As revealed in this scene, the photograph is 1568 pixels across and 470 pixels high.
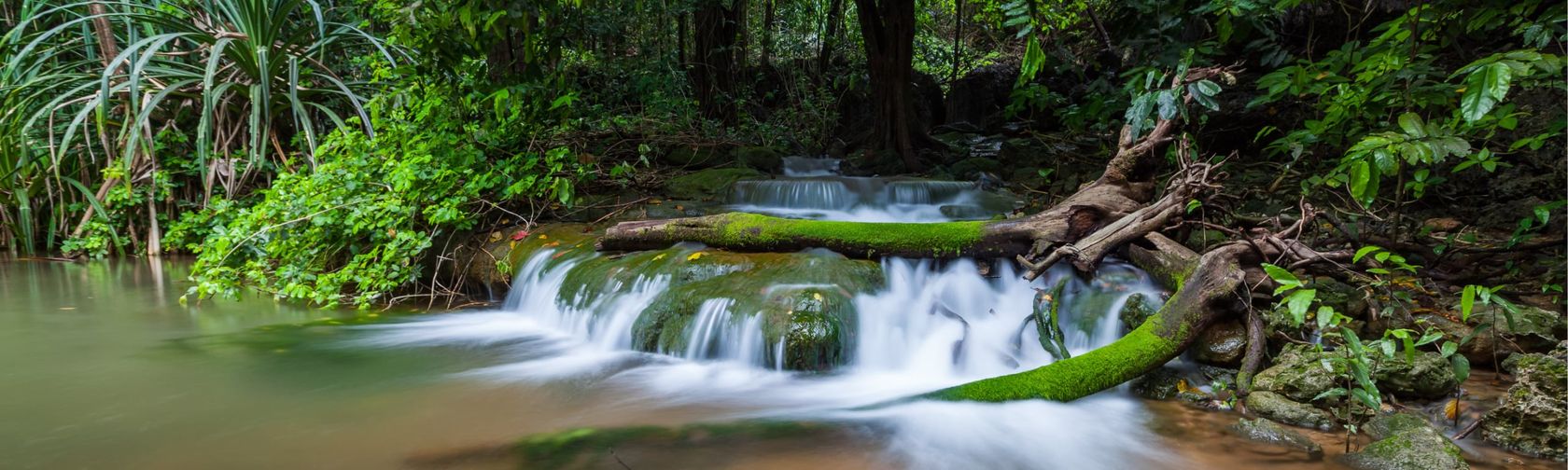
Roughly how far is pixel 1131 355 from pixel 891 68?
20.9 feet

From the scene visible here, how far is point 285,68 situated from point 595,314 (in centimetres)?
511

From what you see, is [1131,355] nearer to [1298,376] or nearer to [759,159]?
[1298,376]

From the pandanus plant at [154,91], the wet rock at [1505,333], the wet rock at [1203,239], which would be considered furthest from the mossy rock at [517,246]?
the wet rock at [1505,333]

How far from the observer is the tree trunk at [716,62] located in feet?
36.1

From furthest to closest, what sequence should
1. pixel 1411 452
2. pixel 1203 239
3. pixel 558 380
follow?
1. pixel 1203 239
2. pixel 558 380
3. pixel 1411 452

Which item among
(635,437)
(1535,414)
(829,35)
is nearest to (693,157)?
(829,35)

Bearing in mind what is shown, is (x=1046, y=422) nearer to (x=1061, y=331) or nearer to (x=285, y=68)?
(x=1061, y=331)

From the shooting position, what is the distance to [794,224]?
454 centimetres

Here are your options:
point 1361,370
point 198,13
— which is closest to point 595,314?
point 1361,370

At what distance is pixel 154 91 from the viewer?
6.83 m

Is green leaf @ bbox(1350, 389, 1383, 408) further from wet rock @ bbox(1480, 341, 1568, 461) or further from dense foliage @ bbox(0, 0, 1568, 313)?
dense foliage @ bbox(0, 0, 1568, 313)

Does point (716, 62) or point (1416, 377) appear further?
point (716, 62)

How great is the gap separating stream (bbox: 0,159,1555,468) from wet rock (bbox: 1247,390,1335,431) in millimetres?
166

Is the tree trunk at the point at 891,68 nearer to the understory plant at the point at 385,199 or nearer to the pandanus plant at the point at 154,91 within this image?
the understory plant at the point at 385,199
